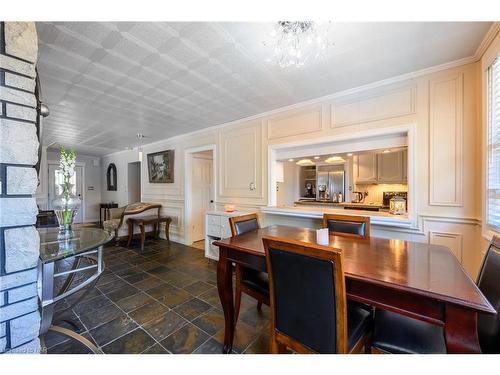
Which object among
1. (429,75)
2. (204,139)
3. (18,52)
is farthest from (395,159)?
(18,52)

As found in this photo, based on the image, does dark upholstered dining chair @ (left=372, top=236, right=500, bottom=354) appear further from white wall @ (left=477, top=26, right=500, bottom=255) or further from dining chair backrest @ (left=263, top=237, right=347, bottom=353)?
white wall @ (left=477, top=26, right=500, bottom=255)

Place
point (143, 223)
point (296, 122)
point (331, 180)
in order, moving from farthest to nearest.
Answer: point (331, 180) → point (143, 223) → point (296, 122)

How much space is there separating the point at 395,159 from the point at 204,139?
163 inches

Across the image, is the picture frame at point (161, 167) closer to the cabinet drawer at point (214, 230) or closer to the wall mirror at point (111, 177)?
the cabinet drawer at point (214, 230)

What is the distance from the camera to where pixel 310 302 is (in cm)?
99

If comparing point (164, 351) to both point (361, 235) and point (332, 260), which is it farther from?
point (361, 235)

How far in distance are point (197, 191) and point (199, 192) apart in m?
0.07

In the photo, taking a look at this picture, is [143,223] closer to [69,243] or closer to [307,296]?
[69,243]

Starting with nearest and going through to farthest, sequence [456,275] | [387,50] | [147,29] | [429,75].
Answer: [456,275]
[147,29]
[387,50]
[429,75]

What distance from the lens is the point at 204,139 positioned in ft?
13.8

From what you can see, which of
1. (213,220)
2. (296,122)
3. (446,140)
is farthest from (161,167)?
(446,140)

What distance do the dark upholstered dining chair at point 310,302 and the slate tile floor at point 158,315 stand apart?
0.71 m

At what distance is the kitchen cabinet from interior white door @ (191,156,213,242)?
155 inches

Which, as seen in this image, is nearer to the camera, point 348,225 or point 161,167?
point 348,225
